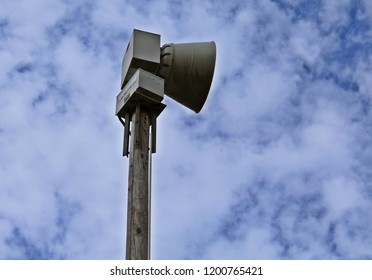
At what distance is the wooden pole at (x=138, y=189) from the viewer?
5383 mm

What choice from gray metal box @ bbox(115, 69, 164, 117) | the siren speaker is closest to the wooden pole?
gray metal box @ bbox(115, 69, 164, 117)

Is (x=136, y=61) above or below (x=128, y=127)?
above

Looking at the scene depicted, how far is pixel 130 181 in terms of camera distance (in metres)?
5.80

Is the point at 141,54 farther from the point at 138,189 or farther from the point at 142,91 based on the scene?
the point at 138,189

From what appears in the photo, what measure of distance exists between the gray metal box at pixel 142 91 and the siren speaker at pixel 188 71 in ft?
1.19

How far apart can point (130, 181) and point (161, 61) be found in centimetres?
154

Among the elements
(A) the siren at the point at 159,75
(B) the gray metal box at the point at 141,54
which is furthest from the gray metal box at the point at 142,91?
(B) the gray metal box at the point at 141,54

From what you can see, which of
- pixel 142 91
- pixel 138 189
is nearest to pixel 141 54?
pixel 142 91

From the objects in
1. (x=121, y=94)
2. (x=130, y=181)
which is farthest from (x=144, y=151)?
(x=121, y=94)

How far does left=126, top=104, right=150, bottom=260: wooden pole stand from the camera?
212 inches

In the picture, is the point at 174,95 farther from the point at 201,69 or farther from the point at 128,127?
the point at 128,127

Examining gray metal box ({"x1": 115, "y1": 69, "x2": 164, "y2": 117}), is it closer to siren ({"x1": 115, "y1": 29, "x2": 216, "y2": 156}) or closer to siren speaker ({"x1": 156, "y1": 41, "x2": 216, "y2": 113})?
siren ({"x1": 115, "y1": 29, "x2": 216, "y2": 156})

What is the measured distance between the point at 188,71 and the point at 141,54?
57cm
